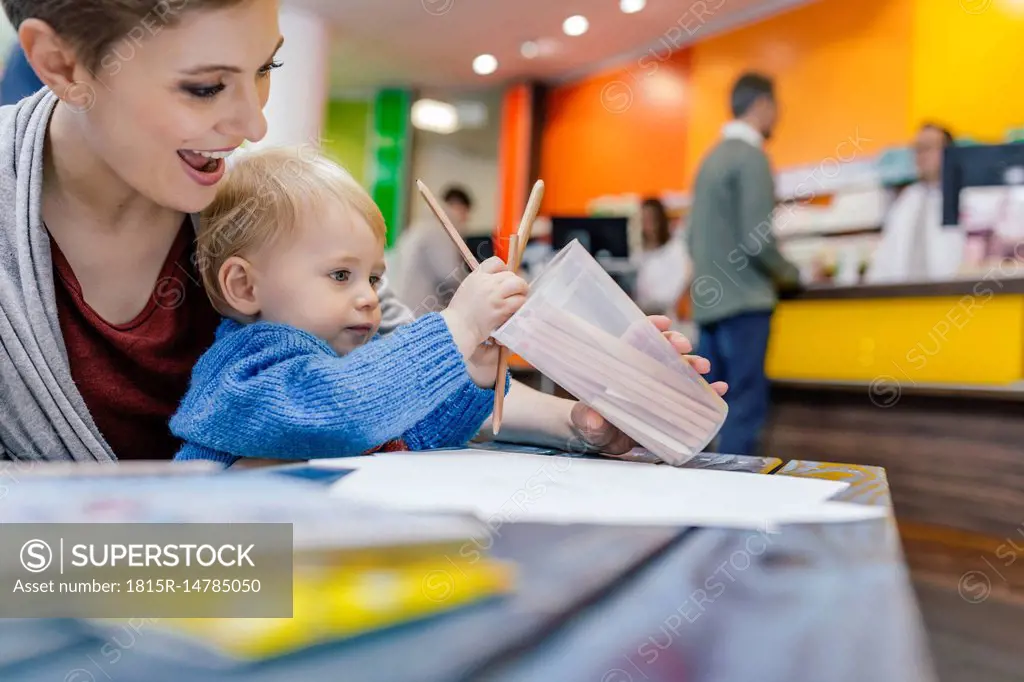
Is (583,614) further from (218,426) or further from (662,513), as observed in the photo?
(218,426)

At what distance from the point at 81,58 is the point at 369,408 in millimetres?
334

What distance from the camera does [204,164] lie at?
26.3 inches

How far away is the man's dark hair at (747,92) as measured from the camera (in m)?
2.81

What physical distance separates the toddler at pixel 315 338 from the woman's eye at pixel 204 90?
165mm

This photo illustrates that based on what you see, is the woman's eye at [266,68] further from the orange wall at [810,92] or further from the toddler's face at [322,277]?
the orange wall at [810,92]

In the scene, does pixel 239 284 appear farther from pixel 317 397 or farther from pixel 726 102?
pixel 726 102

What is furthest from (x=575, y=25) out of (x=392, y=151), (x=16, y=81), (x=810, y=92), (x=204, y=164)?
(x=204, y=164)

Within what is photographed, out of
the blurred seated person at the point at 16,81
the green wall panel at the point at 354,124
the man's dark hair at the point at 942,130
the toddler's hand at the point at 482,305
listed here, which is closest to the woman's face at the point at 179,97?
the toddler's hand at the point at 482,305

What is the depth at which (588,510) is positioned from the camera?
0.40 m

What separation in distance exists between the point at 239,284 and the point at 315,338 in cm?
13

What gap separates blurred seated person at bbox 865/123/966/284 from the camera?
140 inches

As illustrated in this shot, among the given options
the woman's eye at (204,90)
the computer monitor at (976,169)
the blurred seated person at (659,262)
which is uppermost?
the computer monitor at (976,169)

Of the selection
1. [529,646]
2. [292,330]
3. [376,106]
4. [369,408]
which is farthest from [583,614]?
[376,106]

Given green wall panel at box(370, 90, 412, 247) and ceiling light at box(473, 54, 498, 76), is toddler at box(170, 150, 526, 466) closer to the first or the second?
ceiling light at box(473, 54, 498, 76)
